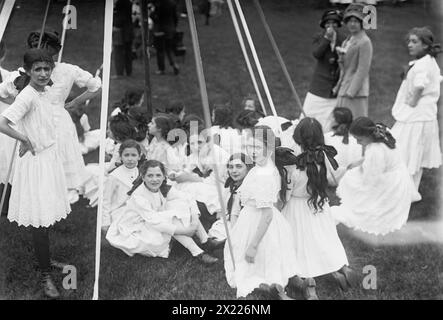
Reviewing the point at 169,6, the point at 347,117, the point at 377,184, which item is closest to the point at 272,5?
the point at 169,6

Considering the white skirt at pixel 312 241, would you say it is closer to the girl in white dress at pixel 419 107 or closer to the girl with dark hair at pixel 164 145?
the girl with dark hair at pixel 164 145

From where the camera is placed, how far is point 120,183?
15.3 feet

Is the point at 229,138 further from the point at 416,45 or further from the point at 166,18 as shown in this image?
the point at 166,18

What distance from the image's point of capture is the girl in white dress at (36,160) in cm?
364

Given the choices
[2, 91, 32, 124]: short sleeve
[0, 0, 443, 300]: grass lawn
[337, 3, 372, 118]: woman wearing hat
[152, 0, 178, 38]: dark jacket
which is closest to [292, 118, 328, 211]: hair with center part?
[0, 0, 443, 300]: grass lawn

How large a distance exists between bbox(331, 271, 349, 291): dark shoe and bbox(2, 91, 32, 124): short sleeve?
2.24 metres

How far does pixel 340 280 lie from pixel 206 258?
3.18ft

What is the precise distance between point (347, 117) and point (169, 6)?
4.81 metres

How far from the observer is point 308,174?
3.75 m

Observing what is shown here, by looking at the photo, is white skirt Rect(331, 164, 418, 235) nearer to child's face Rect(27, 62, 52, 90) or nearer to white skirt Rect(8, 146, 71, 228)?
white skirt Rect(8, 146, 71, 228)

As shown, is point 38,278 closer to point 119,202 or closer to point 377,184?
point 119,202

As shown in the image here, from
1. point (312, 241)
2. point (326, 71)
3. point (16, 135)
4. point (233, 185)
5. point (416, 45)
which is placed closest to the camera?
point (16, 135)

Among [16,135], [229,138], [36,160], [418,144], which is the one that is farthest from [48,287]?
[418,144]

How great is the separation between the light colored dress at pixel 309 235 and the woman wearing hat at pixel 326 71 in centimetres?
270
